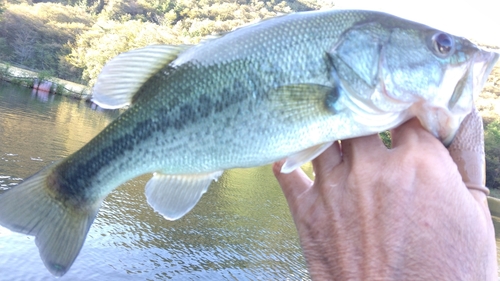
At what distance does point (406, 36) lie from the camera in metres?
2.12

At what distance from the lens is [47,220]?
212cm

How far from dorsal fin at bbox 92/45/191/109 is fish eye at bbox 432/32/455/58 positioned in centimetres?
138

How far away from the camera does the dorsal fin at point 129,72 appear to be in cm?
221

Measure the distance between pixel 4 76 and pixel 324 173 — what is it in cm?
6315

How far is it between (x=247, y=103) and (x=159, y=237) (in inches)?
600

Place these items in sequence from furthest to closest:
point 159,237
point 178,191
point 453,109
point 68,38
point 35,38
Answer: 1. point 68,38
2. point 35,38
3. point 159,237
4. point 178,191
5. point 453,109

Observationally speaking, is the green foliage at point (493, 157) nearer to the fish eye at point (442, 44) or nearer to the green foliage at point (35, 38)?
the fish eye at point (442, 44)

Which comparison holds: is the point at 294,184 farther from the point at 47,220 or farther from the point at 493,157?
the point at 493,157

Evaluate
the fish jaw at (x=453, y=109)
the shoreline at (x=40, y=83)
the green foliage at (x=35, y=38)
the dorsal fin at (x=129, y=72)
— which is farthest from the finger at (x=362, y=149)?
the green foliage at (x=35, y=38)

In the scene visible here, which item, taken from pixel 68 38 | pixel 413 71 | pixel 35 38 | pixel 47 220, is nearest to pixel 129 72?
pixel 47 220

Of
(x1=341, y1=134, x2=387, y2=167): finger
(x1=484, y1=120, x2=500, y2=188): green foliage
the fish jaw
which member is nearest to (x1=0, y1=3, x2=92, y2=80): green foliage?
(x1=484, y1=120, x2=500, y2=188): green foliage

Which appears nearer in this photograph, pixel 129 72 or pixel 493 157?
pixel 129 72

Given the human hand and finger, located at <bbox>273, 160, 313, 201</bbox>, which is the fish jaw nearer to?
the human hand

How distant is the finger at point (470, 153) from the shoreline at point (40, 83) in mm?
56688
